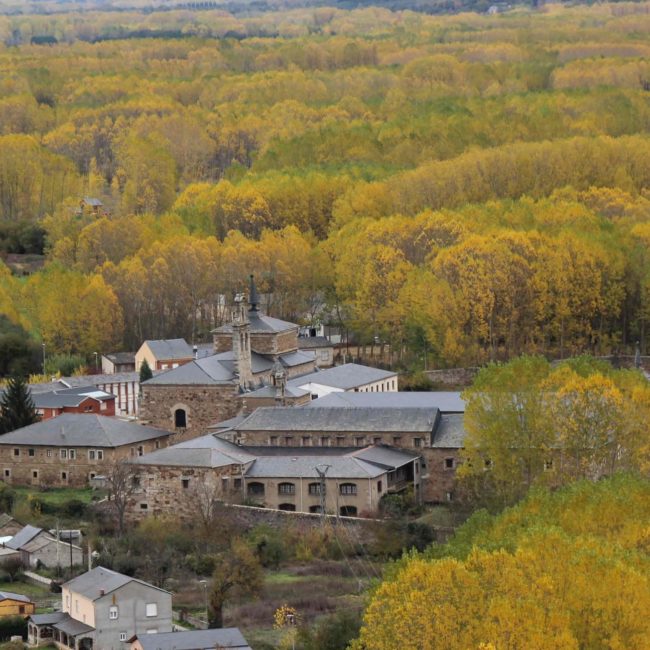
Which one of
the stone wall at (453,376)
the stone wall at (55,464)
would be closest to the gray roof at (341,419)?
the stone wall at (55,464)

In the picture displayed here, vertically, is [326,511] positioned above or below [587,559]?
below

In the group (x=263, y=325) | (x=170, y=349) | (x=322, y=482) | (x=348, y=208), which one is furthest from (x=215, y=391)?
(x=348, y=208)

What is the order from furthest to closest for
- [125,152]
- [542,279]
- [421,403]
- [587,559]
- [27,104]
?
1. [27,104]
2. [125,152]
3. [542,279]
4. [421,403]
5. [587,559]

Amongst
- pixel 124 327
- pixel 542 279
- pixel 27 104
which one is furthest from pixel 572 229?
pixel 27 104

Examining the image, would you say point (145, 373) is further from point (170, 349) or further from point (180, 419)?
point (180, 419)

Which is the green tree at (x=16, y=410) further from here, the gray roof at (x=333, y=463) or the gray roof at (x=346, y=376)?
the gray roof at (x=333, y=463)

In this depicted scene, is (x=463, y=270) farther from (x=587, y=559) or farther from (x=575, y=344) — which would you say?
(x=587, y=559)
